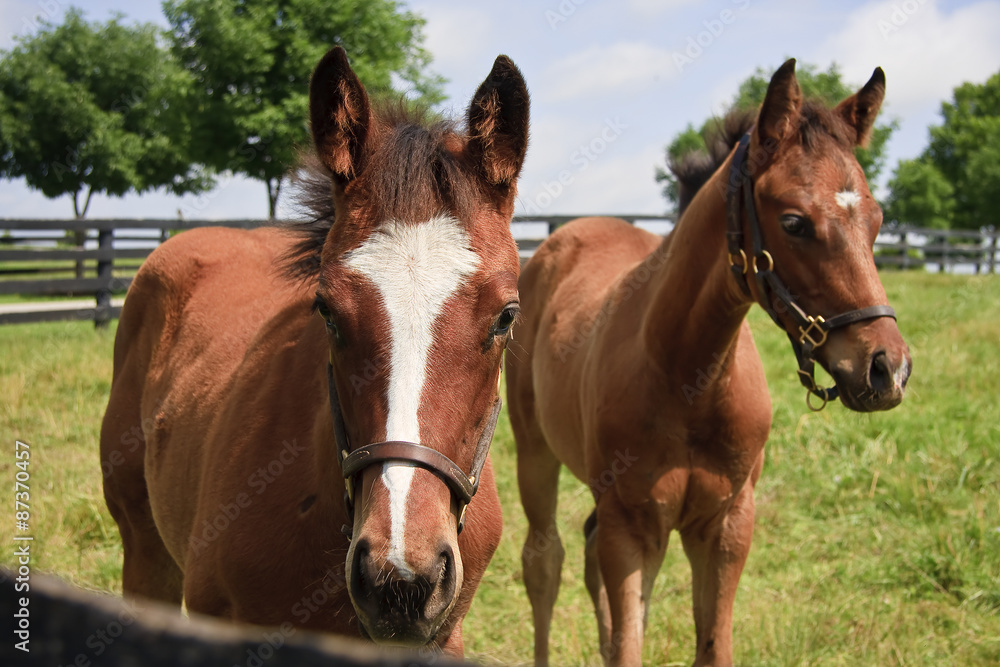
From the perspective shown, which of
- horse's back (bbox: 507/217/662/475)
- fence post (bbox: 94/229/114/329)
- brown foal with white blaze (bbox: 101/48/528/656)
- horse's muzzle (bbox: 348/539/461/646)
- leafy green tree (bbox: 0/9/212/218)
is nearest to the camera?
horse's muzzle (bbox: 348/539/461/646)

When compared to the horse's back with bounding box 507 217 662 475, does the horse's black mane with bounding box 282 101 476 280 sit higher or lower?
higher

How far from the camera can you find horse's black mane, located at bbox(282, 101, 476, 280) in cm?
178

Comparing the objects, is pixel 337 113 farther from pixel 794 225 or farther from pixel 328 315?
pixel 794 225

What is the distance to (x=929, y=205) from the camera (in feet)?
126

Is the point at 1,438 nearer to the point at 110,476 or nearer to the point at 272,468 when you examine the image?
the point at 110,476

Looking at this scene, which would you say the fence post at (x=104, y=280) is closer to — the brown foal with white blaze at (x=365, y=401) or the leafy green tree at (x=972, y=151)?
the brown foal with white blaze at (x=365, y=401)

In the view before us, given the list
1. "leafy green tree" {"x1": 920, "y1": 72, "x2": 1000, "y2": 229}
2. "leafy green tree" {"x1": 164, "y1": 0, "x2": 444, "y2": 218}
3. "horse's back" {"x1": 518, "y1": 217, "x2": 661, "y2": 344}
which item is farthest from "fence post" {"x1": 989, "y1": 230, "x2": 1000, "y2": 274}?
"horse's back" {"x1": 518, "y1": 217, "x2": 661, "y2": 344}

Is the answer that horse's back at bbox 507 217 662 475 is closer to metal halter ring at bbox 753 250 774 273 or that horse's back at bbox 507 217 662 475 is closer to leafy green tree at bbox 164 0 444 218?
metal halter ring at bbox 753 250 774 273

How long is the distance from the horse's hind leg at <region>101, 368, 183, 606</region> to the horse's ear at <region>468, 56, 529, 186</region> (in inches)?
84.0

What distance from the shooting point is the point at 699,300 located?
3.06m

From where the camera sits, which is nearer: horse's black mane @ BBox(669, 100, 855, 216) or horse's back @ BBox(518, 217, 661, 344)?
horse's black mane @ BBox(669, 100, 855, 216)

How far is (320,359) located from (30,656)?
1.82m

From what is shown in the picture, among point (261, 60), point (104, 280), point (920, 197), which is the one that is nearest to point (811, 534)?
point (104, 280)

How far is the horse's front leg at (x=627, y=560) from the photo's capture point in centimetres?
298
